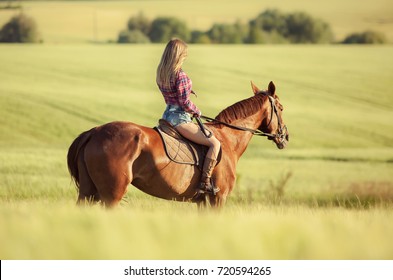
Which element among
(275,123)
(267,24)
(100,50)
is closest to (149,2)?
(267,24)

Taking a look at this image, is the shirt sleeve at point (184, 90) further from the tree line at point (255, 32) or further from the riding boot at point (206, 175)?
the tree line at point (255, 32)

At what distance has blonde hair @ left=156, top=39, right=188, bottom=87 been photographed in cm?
857

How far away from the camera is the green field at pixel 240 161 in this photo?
5.68 meters

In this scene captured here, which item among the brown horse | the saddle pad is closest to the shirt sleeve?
the saddle pad

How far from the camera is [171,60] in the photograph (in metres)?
8.61

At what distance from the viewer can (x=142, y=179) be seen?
8508 millimetres

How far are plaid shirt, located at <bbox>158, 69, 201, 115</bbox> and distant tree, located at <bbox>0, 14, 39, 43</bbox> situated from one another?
44667 mm

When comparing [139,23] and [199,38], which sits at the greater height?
[139,23]

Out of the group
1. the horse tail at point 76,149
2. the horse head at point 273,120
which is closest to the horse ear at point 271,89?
the horse head at point 273,120

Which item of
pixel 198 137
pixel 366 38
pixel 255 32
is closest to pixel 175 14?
pixel 255 32

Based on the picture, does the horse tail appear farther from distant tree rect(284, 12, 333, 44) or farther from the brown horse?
distant tree rect(284, 12, 333, 44)

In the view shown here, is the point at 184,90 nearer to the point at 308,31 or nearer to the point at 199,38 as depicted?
the point at 199,38

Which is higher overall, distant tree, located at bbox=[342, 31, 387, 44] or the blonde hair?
the blonde hair

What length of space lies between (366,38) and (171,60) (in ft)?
165
